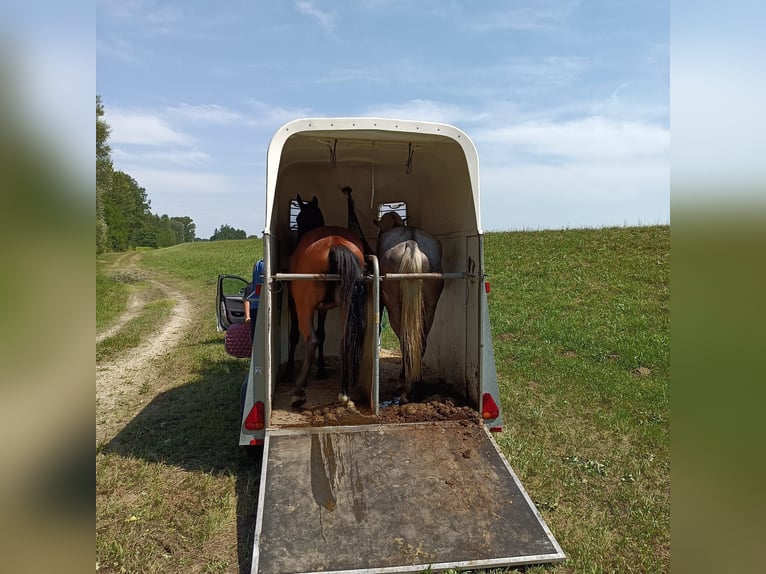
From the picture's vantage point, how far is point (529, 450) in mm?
4262

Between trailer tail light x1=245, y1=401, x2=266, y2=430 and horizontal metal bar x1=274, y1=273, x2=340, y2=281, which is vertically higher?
horizontal metal bar x1=274, y1=273, x2=340, y2=281

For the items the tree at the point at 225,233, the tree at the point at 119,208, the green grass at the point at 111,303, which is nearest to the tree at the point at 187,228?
the tree at the point at 225,233

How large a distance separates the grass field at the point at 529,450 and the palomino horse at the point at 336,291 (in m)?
1.15

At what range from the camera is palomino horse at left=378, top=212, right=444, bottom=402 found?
13.5 feet

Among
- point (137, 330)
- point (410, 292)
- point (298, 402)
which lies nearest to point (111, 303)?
point (137, 330)

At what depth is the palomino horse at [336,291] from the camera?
13.1 ft

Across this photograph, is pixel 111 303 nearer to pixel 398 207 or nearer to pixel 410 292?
pixel 398 207

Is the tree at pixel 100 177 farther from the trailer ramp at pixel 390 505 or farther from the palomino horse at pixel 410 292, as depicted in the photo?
the palomino horse at pixel 410 292

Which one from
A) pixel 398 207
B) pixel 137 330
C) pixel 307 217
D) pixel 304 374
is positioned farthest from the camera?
pixel 137 330

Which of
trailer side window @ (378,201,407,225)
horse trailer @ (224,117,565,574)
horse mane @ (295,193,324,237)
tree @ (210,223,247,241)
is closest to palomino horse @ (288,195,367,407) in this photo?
horse trailer @ (224,117,565,574)

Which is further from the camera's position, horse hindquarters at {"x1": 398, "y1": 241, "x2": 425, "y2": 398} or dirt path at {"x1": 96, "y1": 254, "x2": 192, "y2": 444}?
dirt path at {"x1": 96, "y1": 254, "x2": 192, "y2": 444}

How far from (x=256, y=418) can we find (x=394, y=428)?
1067 mm

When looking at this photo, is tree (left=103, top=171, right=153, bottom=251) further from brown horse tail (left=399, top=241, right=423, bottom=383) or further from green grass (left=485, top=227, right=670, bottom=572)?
green grass (left=485, top=227, right=670, bottom=572)

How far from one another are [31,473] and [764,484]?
1.50m
